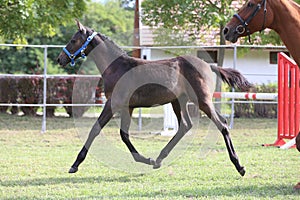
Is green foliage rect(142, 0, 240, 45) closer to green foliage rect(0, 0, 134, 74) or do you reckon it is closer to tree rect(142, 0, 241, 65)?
tree rect(142, 0, 241, 65)

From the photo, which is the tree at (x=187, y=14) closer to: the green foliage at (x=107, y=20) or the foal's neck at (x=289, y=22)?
the foal's neck at (x=289, y=22)

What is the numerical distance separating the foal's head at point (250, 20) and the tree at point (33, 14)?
22.2ft

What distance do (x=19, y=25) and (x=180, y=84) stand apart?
6953 millimetres

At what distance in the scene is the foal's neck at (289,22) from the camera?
5.50 m

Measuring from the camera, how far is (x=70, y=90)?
615 inches

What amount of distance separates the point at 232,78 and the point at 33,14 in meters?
7.04

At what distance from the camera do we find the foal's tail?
23.1 ft

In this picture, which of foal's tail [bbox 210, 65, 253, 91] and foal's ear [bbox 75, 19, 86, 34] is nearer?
foal's ear [bbox 75, 19, 86, 34]

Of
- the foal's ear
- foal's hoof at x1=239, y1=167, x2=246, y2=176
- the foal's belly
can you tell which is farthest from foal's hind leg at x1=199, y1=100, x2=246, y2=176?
the foal's ear

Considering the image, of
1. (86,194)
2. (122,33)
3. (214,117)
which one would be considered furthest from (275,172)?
(122,33)

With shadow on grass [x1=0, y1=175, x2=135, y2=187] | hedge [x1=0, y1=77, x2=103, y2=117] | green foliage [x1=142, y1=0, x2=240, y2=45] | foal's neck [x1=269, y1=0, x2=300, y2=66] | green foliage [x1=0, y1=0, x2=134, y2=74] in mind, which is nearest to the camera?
foal's neck [x1=269, y1=0, x2=300, y2=66]

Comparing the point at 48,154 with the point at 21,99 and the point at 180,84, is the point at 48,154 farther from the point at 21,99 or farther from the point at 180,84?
the point at 21,99

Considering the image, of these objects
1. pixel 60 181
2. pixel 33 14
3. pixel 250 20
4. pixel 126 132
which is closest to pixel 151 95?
pixel 126 132

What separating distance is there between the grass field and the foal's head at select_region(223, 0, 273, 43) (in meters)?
1.67
